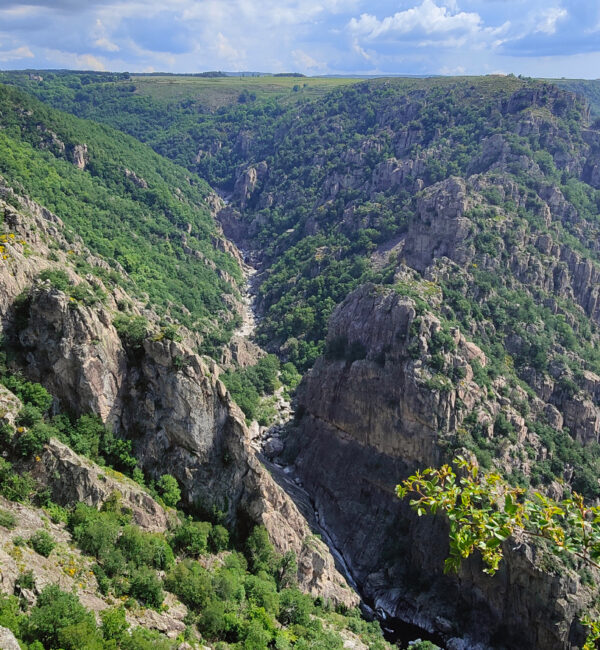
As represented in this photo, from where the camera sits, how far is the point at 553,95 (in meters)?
160

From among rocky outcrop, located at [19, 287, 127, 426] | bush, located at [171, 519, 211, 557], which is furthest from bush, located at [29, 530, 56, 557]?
rocky outcrop, located at [19, 287, 127, 426]

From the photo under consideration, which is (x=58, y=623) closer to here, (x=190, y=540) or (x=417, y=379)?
(x=190, y=540)

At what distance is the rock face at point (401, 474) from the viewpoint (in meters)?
59.4

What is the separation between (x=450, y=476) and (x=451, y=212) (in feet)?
307

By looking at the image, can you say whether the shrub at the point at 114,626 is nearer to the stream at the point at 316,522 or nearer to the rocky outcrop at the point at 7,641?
the rocky outcrop at the point at 7,641

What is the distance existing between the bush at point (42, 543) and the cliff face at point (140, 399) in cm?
603

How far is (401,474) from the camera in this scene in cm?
7212

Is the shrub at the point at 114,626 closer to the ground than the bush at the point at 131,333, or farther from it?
closer to the ground

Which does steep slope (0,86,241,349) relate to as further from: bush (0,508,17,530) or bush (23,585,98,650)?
bush (23,585,98,650)

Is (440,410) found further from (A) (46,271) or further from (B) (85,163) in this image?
(B) (85,163)

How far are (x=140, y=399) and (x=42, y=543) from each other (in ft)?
60.1

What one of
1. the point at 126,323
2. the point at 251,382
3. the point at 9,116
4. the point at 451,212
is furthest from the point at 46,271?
the point at 9,116

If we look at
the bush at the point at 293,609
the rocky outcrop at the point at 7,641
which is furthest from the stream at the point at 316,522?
the rocky outcrop at the point at 7,641

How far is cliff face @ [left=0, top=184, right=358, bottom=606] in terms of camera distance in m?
45.6
